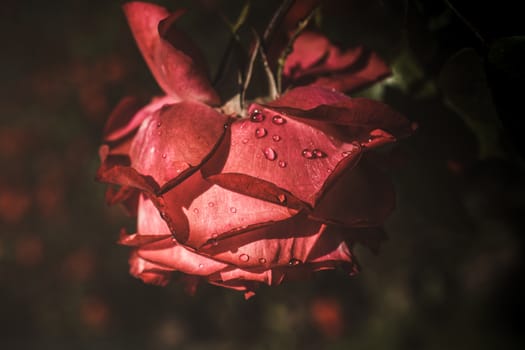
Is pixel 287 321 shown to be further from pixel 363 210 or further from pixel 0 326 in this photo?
pixel 363 210

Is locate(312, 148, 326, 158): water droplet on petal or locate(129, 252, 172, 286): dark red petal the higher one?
locate(312, 148, 326, 158): water droplet on petal

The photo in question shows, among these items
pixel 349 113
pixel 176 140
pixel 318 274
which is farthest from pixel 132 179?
pixel 318 274

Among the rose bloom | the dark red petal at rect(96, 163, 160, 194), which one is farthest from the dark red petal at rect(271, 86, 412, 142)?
the dark red petal at rect(96, 163, 160, 194)

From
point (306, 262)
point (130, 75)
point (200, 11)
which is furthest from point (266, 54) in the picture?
point (130, 75)

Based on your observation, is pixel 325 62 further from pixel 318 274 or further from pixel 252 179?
pixel 318 274

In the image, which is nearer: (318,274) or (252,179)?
(252,179)

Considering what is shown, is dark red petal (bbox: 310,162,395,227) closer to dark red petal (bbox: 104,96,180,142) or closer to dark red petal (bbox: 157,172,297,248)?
dark red petal (bbox: 157,172,297,248)
